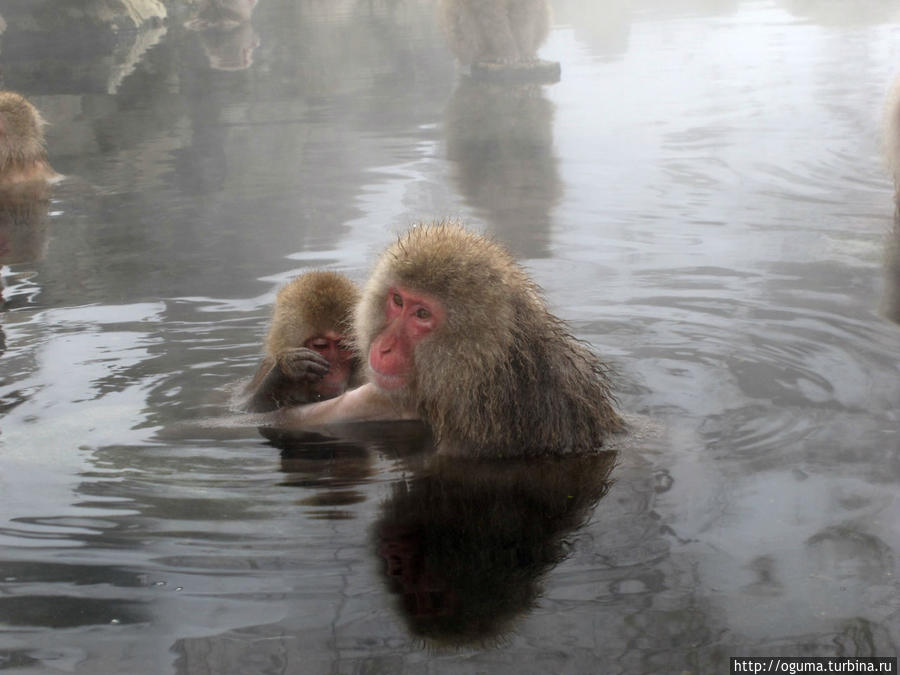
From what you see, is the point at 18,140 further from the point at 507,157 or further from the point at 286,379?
the point at 286,379

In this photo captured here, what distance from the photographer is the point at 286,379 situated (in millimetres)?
4168

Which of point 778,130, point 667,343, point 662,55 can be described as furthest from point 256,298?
point 662,55

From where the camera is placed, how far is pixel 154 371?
4.76 m

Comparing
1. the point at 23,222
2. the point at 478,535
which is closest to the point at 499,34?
the point at 23,222

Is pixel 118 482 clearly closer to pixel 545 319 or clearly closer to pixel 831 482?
pixel 545 319

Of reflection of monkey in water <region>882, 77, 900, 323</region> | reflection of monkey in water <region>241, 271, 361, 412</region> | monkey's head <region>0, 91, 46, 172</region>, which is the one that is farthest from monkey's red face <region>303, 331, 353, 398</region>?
monkey's head <region>0, 91, 46, 172</region>

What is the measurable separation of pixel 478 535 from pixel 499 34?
11054mm

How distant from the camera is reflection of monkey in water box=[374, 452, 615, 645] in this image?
2.73 meters

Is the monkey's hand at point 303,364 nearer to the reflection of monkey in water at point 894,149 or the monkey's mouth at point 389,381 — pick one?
the monkey's mouth at point 389,381

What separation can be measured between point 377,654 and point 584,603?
52 cm

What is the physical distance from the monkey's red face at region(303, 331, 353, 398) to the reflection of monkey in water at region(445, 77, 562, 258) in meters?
2.31

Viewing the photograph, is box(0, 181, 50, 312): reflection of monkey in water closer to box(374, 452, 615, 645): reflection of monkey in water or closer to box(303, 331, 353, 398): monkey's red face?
box(303, 331, 353, 398): monkey's red face

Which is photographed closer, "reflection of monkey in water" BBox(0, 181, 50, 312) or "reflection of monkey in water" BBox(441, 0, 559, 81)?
"reflection of monkey in water" BBox(0, 181, 50, 312)

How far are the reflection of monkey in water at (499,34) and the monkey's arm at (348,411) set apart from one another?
32.0ft
